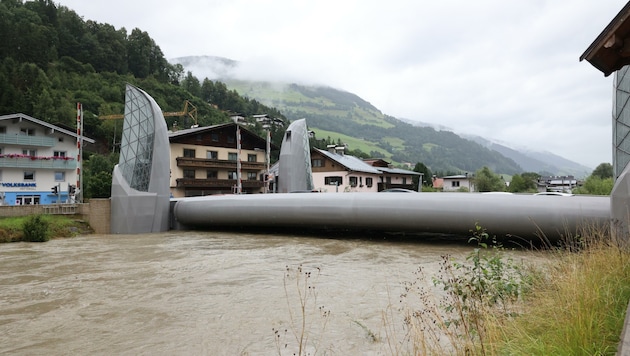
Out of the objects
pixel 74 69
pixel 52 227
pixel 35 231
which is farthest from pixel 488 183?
pixel 74 69

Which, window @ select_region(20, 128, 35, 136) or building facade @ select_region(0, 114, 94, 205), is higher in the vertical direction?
window @ select_region(20, 128, 35, 136)

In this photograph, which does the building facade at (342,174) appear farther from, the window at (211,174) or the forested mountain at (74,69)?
the forested mountain at (74,69)

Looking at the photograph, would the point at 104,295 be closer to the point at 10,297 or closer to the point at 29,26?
the point at 10,297

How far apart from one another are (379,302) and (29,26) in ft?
226

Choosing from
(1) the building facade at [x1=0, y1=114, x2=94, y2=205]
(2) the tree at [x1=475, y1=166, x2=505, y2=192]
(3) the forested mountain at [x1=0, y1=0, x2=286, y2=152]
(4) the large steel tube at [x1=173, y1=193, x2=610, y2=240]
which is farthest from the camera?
(2) the tree at [x1=475, y1=166, x2=505, y2=192]

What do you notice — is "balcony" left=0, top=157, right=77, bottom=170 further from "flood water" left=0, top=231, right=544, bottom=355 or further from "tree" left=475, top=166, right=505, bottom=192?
"tree" left=475, top=166, right=505, bottom=192

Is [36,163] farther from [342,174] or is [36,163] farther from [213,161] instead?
[342,174]

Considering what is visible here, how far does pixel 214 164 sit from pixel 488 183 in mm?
38373

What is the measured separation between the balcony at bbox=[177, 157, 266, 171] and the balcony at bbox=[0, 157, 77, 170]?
849cm

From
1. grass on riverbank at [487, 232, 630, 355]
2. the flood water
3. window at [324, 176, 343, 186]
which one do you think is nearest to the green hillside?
window at [324, 176, 343, 186]

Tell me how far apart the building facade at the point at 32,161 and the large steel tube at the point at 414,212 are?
58.9 feet

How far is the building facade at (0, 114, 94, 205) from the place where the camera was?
94.5 ft

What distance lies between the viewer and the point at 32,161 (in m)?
29.5

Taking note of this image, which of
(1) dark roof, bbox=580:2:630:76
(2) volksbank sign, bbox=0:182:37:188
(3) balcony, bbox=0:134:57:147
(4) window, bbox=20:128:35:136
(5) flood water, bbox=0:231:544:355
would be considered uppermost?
(4) window, bbox=20:128:35:136
